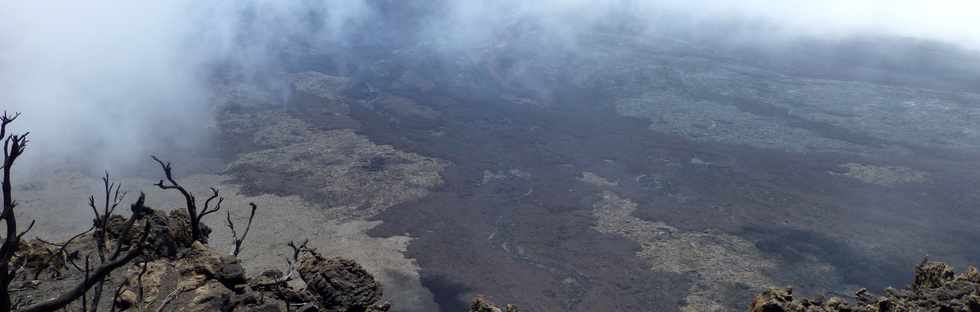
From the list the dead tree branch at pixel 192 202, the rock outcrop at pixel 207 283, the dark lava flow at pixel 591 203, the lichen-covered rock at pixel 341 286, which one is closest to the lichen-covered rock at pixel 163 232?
the rock outcrop at pixel 207 283

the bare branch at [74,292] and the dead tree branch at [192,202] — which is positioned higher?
the bare branch at [74,292]

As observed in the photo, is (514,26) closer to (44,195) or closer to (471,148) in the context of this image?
(471,148)

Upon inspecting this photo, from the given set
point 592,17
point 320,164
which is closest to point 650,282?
point 320,164

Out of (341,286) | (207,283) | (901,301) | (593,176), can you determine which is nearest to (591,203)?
(593,176)

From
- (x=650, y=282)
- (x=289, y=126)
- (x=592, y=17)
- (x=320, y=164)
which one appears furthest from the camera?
(x=592, y=17)

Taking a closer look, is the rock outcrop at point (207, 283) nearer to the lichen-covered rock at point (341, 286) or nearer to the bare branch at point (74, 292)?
the lichen-covered rock at point (341, 286)

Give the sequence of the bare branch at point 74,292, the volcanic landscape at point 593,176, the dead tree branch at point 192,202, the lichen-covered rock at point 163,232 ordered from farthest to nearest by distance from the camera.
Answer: the volcanic landscape at point 593,176
the lichen-covered rock at point 163,232
the dead tree branch at point 192,202
the bare branch at point 74,292
